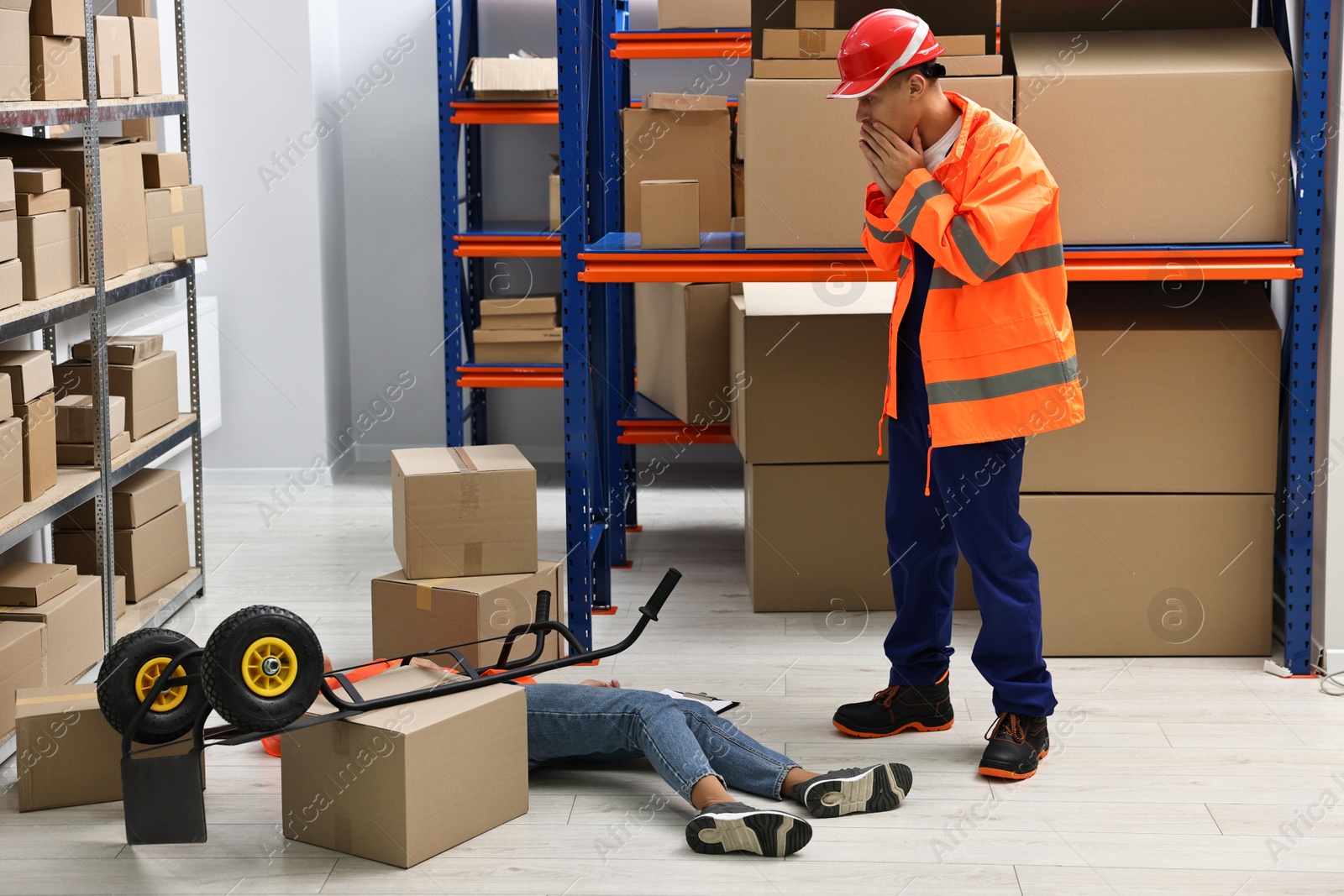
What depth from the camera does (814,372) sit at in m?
4.06

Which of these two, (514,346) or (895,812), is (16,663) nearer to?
(895,812)

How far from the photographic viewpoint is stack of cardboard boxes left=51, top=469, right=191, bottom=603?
3967mm

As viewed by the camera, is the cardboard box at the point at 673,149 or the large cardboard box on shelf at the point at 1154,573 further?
the cardboard box at the point at 673,149

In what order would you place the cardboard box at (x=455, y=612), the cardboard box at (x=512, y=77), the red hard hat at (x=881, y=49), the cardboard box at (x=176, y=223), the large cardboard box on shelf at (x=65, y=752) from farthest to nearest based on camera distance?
the cardboard box at (x=512, y=77) < the cardboard box at (x=176, y=223) < the cardboard box at (x=455, y=612) < the large cardboard box on shelf at (x=65, y=752) < the red hard hat at (x=881, y=49)

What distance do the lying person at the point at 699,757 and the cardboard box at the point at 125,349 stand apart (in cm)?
170

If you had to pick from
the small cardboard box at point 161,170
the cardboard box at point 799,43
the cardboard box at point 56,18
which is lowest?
the small cardboard box at point 161,170

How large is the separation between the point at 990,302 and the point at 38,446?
2.32 meters

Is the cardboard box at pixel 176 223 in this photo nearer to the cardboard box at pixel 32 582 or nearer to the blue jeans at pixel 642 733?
the cardboard box at pixel 32 582

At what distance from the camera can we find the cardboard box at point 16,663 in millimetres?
3082

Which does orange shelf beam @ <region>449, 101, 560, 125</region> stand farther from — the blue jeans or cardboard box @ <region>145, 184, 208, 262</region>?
the blue jeans

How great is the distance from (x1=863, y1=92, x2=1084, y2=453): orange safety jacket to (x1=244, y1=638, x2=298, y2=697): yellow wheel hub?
4.54 ft

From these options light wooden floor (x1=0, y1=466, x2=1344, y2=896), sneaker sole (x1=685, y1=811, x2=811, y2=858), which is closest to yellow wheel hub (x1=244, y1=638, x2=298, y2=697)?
light wooden floor (x1=0, y1=466, x2=1344, y2=896)

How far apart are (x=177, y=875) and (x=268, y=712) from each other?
17.6 inches

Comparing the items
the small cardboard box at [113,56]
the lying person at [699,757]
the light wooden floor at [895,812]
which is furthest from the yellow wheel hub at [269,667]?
the small cardboard box at [113,56]
